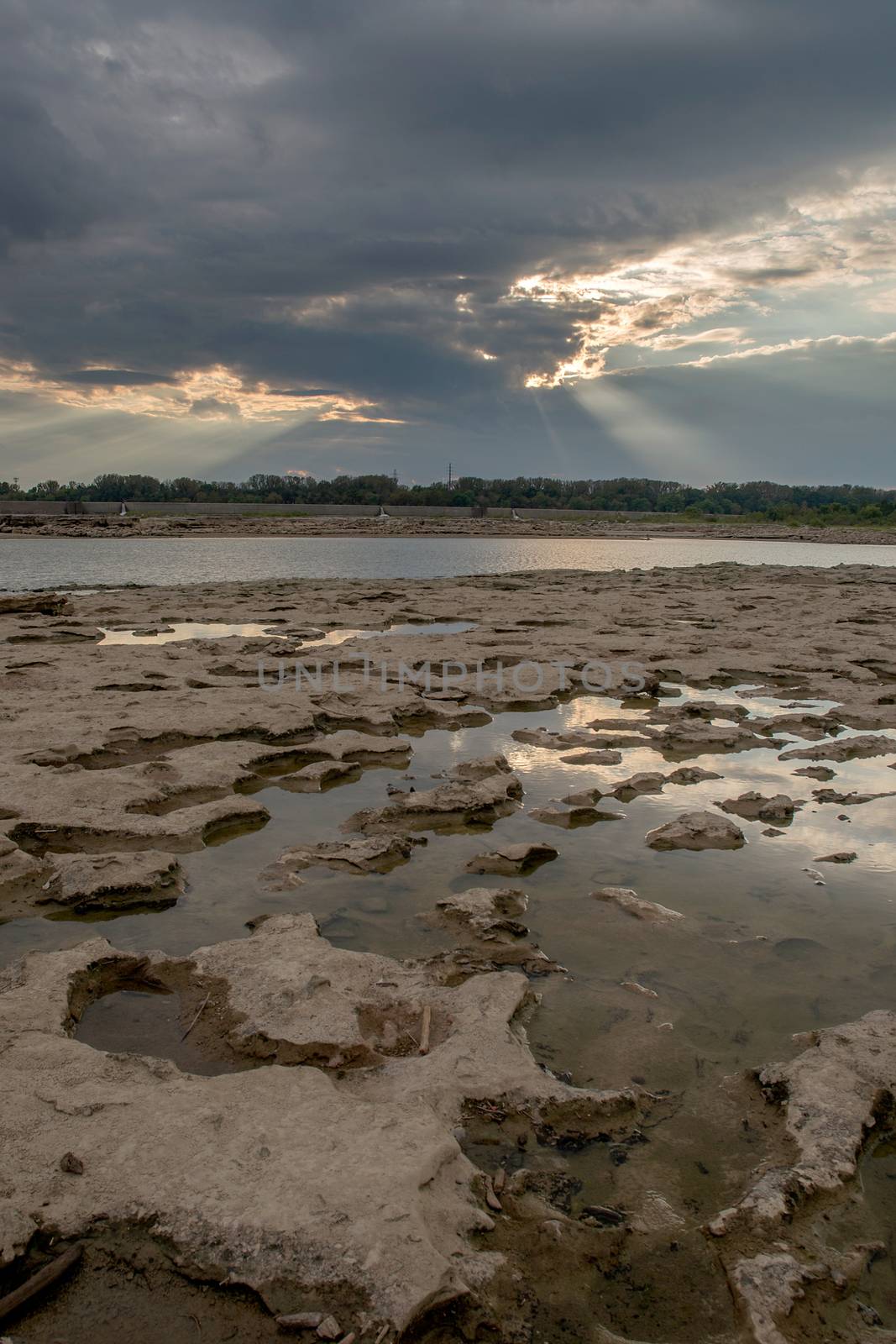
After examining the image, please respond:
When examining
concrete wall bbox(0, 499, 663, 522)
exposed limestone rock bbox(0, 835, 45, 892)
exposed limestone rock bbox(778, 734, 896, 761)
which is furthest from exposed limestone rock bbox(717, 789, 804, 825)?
concrete wall bbox(0, 499, 663, 522)

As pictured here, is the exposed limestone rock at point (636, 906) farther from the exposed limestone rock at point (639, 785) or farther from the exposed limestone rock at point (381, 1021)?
the exposed limestone rock at point (639, 785)

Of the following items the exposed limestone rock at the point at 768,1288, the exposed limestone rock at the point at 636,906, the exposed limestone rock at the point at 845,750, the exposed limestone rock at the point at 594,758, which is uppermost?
the exposed limestone rock at the point at 845,750

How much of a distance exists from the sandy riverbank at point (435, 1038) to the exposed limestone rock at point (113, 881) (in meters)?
0.01

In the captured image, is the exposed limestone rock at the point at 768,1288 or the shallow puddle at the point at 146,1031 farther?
the shallow puddle at the point at 146,1031

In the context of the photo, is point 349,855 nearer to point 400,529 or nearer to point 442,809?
point 442,809

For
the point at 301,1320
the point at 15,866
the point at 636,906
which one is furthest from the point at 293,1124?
the point at 15,866

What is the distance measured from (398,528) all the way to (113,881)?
54725mm

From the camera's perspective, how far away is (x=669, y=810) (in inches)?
183

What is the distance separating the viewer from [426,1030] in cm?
265

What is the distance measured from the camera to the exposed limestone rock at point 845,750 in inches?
220

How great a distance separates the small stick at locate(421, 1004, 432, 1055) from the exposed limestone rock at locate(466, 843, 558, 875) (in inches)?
46.3

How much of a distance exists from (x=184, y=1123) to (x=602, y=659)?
6988mm

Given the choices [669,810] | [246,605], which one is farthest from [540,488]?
[669,810]

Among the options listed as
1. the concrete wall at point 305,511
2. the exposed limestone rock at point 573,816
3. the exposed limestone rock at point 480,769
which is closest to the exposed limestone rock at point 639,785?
the exposed limestone rock at point 573,816
